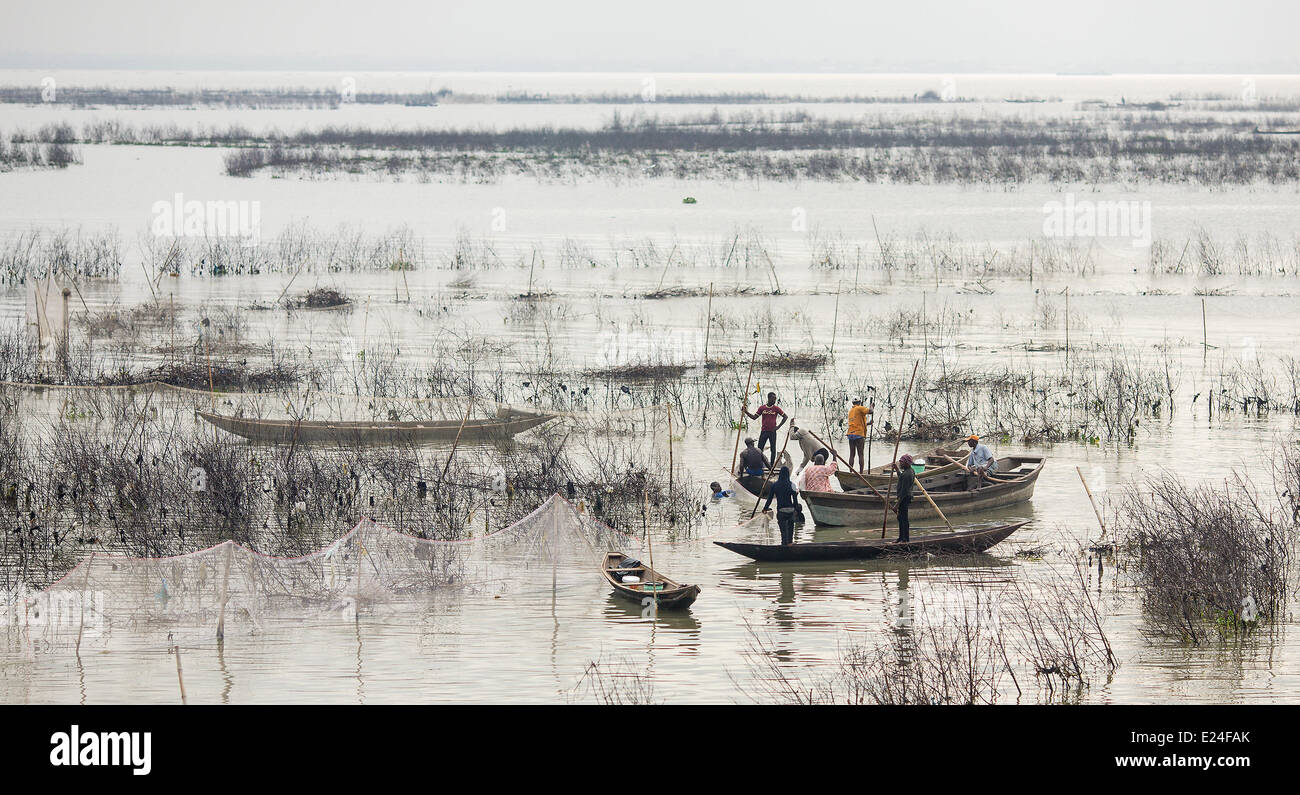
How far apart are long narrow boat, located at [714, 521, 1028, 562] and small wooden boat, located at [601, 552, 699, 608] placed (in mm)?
1081

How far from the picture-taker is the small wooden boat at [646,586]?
13.8 meters

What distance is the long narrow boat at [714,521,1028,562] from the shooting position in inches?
609

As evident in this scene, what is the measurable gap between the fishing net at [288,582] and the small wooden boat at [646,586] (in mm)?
529

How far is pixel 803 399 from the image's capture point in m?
24.9

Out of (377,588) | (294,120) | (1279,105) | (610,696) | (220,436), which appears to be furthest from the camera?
(1279,105)

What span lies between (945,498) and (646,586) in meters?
5.43

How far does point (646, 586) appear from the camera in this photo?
551 inches

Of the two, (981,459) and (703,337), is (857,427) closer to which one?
(981,459)
